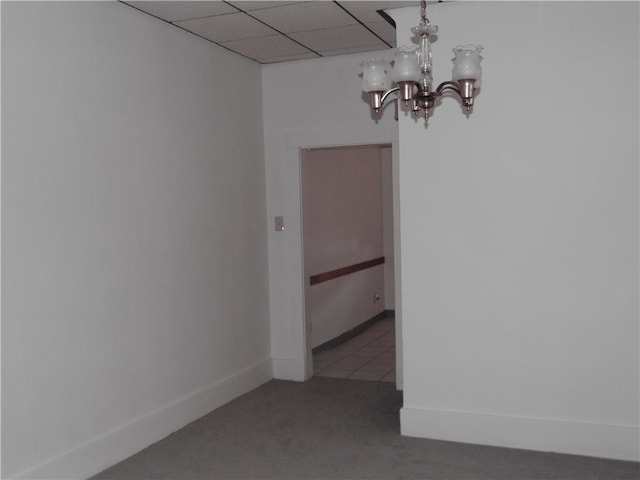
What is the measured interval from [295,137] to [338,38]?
0.98 meters

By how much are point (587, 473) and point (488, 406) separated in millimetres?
667

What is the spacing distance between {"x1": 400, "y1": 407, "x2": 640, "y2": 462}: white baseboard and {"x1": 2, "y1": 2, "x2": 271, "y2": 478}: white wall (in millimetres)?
1514

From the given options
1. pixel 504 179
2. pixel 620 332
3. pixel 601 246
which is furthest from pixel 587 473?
pixel 504 179

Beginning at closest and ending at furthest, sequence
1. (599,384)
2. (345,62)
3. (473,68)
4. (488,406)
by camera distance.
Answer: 1. (473,68)
2. (599,384)
3. (488,406)
4. (345,62)

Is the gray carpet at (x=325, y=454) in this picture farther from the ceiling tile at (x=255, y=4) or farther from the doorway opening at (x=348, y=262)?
the ceiling tile at (x=255, y=4)

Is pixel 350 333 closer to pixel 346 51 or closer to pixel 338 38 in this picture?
pixel 346 51

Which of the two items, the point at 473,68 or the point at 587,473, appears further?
the point at 587,473

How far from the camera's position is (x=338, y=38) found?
186 inches

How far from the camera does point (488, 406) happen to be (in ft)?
13.3

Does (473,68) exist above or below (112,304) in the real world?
above

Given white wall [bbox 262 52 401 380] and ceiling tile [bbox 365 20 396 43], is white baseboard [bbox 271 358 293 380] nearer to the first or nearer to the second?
white wall [bbox 262 52 401 380]

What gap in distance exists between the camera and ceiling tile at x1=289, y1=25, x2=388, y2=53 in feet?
14.9

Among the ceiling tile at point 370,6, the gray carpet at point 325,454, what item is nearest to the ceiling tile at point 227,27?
the ceiling tile at point 370,6

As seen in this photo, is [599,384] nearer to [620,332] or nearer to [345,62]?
[620,332]
